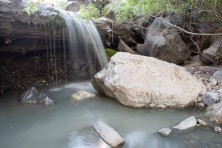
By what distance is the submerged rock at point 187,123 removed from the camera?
4840 millimetres

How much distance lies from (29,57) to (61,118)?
406 cm

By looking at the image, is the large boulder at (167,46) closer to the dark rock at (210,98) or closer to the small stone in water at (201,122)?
the dark rock at (210,98)

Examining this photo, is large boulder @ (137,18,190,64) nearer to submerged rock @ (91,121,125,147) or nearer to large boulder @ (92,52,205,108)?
large boulder @ (92,52,205,108)

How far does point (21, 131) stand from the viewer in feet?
16.4

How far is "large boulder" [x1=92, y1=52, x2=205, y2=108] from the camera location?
5.91 metres

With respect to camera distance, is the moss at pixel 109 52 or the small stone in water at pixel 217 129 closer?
the small stone in water at pixel 217 129

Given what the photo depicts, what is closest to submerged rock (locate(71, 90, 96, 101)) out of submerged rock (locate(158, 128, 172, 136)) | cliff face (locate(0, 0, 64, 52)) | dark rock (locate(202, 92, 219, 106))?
cliff face (locate(0, 0, 64, 52))

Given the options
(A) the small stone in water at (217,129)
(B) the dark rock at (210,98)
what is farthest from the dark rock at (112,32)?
(A) the small stone in water at (217,129)

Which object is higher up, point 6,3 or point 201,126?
point 6,3

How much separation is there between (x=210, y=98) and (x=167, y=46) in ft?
9.86

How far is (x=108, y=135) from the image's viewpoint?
445 cm

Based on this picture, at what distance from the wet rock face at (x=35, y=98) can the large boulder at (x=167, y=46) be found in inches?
146

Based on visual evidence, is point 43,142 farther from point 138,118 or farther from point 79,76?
point 79,76

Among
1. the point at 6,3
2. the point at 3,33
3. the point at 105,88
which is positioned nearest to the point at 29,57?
the point at 3,33
